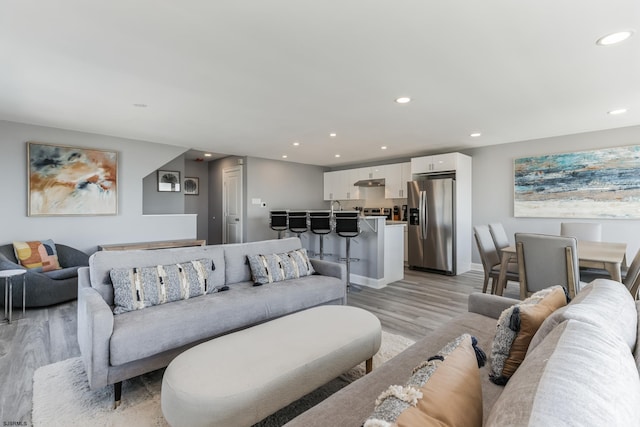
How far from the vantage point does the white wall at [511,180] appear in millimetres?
4367

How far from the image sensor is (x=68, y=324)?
3104 mm

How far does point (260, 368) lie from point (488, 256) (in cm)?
326

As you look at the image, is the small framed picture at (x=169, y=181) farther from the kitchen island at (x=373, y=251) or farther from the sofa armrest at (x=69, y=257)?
the kitchen island at (x=373, y=251)

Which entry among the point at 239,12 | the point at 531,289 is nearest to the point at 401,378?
the point at 239,12

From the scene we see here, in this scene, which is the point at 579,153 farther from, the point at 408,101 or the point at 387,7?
the point at 387,7

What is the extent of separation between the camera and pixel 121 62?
240 cm

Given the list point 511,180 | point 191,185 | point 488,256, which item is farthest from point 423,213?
point 191,185

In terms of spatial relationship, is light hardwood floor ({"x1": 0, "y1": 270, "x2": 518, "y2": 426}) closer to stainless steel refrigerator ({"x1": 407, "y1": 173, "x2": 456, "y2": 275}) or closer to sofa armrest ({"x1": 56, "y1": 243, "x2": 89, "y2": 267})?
stainless steel refrigerator ({"x1": 407, "y1": 173, "x2": 456, "y2": 275})

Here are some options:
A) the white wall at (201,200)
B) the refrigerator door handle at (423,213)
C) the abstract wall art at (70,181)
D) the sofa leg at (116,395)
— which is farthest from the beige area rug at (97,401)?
the white wall at (201,200)

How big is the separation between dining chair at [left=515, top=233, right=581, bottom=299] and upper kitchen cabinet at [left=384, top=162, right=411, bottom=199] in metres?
3.74

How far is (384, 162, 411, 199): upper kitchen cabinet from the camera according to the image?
6.55 meters

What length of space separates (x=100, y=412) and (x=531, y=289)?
3.53 meters

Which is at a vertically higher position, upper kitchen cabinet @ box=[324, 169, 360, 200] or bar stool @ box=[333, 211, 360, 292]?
upper kitchen cabinet @ box=[324, 169, 360, 200]

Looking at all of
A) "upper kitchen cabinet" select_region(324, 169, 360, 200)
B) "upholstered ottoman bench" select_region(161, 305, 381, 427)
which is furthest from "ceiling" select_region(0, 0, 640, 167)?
"upper kitchen cabinet" select_region(324, 169, 360, 200)
